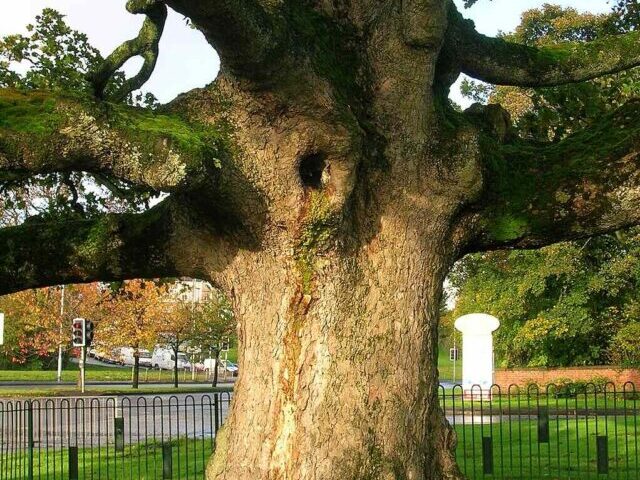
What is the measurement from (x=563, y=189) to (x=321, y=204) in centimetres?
212

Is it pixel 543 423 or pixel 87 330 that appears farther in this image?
pixel 87 330

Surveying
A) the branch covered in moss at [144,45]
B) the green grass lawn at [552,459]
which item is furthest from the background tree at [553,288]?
the branch covered in moss at [144,45]

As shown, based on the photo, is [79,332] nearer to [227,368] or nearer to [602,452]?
[602,452]

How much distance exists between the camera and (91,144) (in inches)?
221

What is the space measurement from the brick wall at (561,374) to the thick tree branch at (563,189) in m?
23.9

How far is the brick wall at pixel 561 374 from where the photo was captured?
1173 inches

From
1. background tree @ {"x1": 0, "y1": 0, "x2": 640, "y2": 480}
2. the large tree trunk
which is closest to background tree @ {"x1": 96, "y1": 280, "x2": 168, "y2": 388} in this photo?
background tree @ {"x1": 0, "y1": 0, "x2": 640, "y2": 480}

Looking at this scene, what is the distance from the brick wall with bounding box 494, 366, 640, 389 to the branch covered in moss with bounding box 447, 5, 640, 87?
23.6 metres

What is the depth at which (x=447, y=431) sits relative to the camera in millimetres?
7102

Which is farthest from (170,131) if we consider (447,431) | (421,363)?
(447,431)

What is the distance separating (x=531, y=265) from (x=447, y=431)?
25218mm

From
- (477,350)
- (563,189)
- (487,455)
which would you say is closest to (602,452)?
(487,455)

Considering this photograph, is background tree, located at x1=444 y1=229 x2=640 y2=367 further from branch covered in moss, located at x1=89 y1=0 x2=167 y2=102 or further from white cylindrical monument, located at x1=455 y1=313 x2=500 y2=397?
branch covered in moss, located at x1=89 y1=0 x2=167 y2=102

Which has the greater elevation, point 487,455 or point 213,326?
point 213,326
